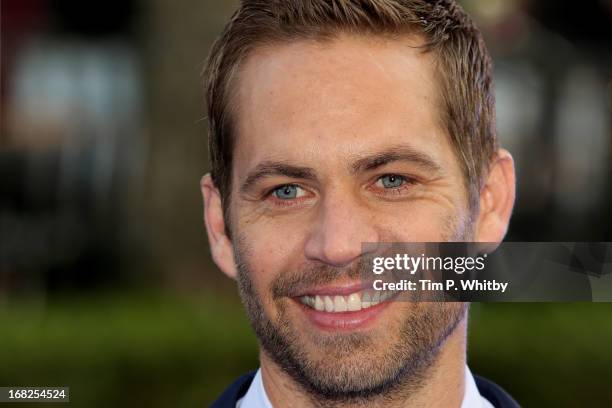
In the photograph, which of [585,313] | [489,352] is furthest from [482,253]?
[585,313]

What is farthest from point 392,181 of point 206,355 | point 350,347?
point 206,355

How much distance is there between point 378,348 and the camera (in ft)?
8.72

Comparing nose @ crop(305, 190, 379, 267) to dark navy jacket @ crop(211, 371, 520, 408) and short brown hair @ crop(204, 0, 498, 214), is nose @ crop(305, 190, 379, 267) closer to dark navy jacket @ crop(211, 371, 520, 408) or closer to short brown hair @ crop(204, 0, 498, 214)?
short brown hair @ crop(204, 0, 498, 214)

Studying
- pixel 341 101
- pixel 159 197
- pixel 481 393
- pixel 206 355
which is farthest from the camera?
pixel 159 197

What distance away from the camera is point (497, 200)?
3.01 metres

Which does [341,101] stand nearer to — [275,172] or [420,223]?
[275,172]

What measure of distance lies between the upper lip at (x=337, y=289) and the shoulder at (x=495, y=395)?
661mm

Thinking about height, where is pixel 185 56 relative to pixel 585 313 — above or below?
above

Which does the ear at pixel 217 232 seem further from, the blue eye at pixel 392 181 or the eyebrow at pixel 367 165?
the blue eye at pixel 392 181

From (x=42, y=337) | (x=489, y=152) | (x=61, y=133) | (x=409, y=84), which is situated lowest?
(x=42, y=337)

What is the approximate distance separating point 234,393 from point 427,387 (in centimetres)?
65

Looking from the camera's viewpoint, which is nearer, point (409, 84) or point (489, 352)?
point (409, 84)

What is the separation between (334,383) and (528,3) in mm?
8399

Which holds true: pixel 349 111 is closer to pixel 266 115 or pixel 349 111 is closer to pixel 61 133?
pixel 266 115
